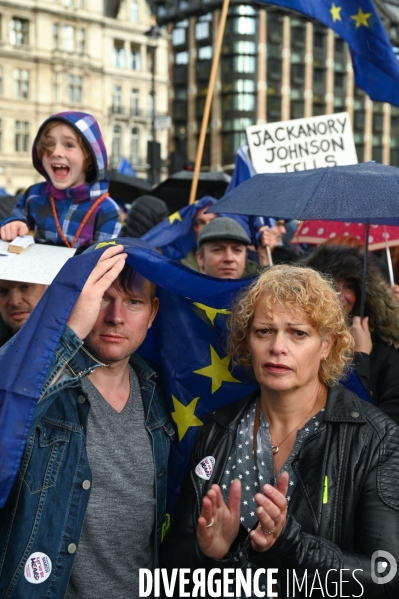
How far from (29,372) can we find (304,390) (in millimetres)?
839

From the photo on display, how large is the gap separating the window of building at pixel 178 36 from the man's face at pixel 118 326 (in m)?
66.0

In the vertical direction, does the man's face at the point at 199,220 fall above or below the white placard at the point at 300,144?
below

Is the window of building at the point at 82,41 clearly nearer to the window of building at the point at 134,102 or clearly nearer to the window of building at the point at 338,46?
the window of building at the point at 134,102

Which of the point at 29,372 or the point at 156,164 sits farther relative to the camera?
the point at 156,164

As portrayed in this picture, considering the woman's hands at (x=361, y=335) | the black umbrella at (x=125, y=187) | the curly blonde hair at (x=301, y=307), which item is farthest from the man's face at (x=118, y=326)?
the black umbrella at (x=125, y=187)

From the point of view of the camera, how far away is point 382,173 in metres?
3.18

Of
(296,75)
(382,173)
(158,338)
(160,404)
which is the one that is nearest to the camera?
(160,404)

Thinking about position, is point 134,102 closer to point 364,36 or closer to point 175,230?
point 175,230

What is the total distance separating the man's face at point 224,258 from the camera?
500cm

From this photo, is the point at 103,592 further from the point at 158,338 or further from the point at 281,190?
the point at 281,190

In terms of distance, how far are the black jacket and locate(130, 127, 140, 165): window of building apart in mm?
55777

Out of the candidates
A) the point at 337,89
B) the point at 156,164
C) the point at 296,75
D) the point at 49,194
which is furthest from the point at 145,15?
the point at 49,194

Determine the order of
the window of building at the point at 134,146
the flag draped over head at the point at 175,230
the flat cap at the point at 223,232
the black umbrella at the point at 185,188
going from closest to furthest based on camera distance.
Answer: the flat cap at the point at 223,232 → the flag draped over head at the point at 175,230 → the black umbrella at the point at 185,188 → the window of building at the point at 134,146

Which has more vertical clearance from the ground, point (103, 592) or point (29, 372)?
point (29, 372)
